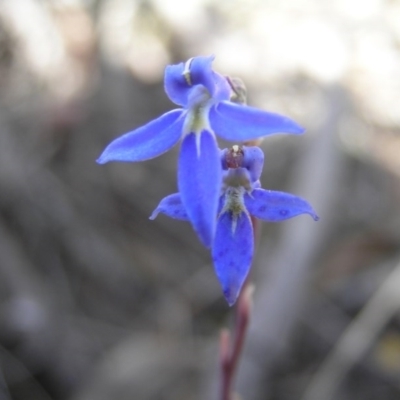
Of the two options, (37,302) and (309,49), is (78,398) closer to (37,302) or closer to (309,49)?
(37,302)

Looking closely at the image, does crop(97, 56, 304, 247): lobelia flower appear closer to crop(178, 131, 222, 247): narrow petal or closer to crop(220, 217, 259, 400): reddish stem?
crop(178, 131, 222, 247): narrow petal

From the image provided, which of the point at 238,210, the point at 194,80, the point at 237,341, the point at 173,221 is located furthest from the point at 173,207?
the point at 173,221

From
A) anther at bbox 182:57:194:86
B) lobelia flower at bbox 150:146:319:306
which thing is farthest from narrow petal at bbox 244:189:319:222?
anther at bbox 182:57:194:86

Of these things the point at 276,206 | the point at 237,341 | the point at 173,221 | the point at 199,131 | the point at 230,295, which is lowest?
the point at 173,221

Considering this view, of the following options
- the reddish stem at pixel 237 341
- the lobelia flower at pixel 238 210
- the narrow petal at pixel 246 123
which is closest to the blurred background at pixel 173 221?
the reddish stem at pixel 237 341

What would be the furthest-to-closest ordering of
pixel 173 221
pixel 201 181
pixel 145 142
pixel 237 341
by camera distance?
pixel 173 221 < pixel 237 341 < pixel 145 142 < pixel 201 181

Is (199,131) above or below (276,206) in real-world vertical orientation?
above

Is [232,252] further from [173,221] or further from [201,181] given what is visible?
[173,221]

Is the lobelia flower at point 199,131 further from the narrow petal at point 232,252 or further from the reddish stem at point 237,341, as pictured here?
the reddish stem at point 237,341
